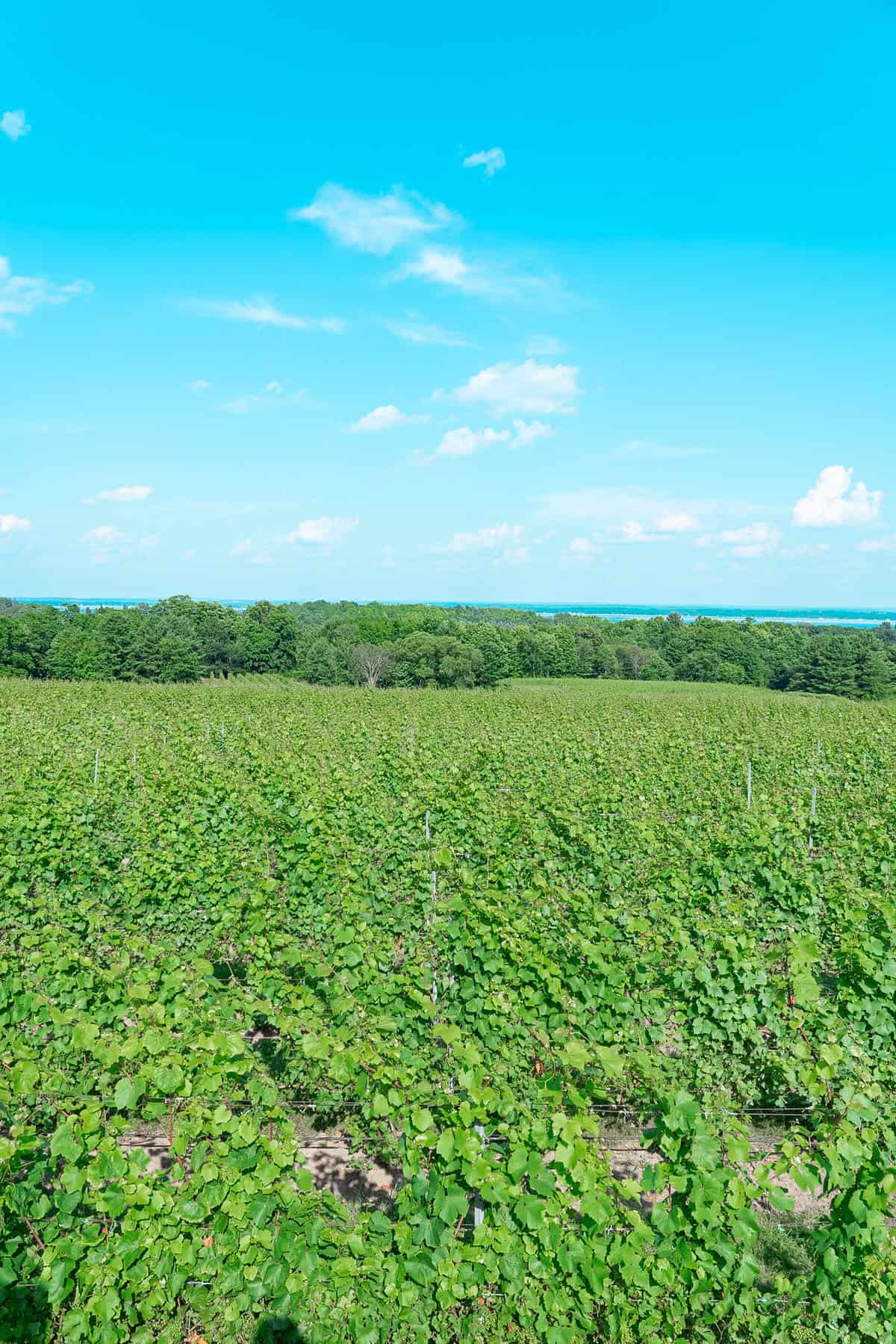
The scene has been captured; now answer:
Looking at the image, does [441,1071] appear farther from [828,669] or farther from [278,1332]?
[828,669]

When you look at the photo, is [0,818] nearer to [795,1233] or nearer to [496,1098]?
[496,1098]

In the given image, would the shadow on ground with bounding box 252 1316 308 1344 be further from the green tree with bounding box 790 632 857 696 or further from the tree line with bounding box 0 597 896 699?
the green tree with bounding box 790 632 857 696

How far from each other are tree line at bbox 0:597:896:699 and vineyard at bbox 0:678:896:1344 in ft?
133

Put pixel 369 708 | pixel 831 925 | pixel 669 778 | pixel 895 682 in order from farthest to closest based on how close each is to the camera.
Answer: pixel 895 682 → pixel 369 708 → pixel 669 778 → pixel 831 925

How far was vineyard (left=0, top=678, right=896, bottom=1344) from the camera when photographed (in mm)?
3346

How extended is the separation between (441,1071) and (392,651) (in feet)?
155

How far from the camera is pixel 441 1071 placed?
491 cm

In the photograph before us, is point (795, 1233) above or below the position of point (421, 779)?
below

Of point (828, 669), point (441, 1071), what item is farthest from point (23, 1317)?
point (828, 669)

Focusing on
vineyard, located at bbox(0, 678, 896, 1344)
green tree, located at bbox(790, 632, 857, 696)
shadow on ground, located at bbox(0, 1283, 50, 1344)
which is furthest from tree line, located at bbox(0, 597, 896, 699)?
shadow on ground, located at bbox(0, 1283, 50, 1344)

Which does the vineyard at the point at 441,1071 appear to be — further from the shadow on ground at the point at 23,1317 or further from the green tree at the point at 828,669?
the green tree at the point at 828,669

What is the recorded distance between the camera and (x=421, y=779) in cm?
1145

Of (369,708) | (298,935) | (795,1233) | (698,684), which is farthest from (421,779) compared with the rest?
(698,684)

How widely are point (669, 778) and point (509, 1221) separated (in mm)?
9870
